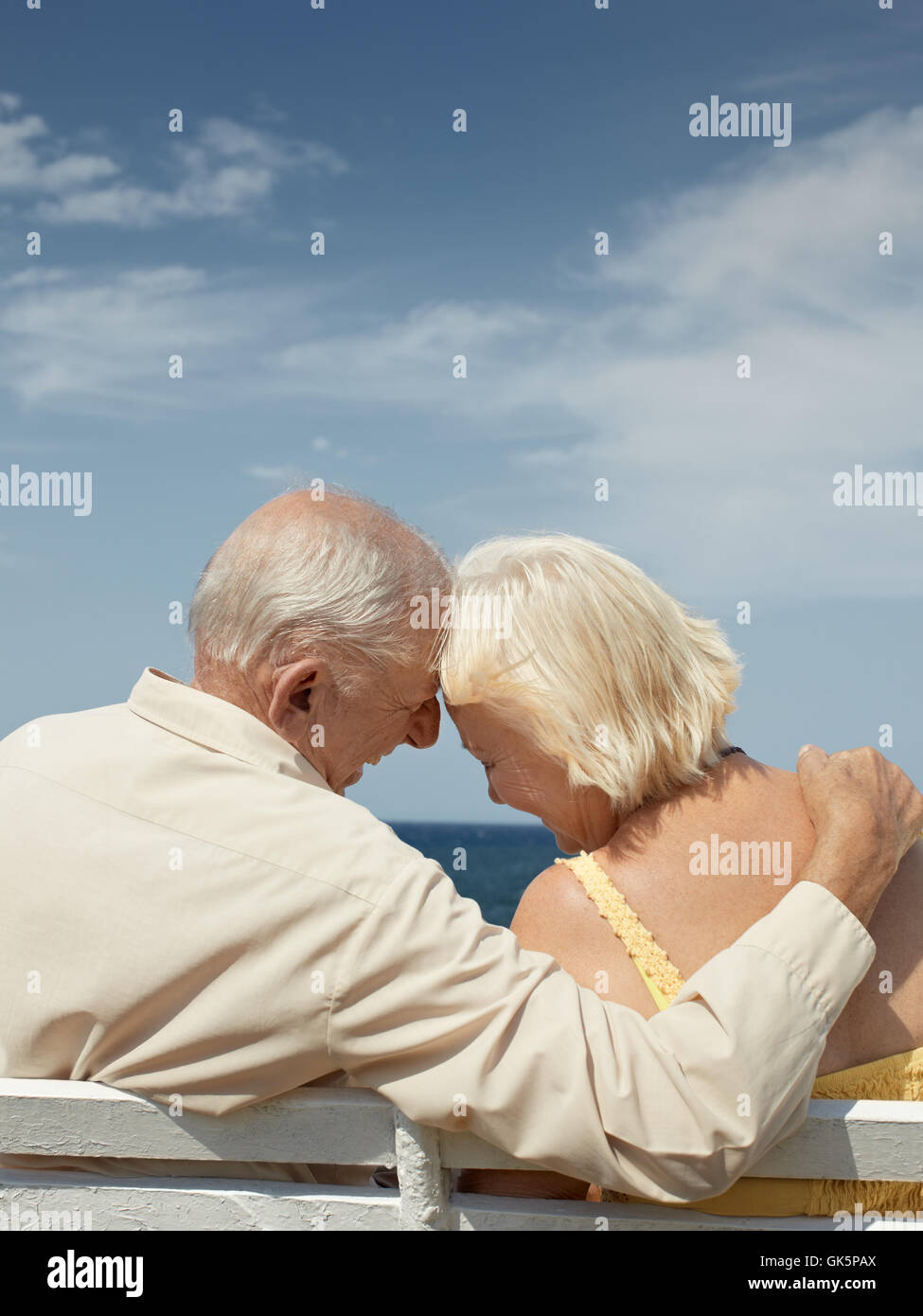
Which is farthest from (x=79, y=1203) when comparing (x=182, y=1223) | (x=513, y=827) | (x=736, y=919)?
(x=513, y=827)

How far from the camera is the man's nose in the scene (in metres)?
2.66

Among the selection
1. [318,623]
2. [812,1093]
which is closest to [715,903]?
[812,1093]

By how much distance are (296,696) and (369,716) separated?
189mm

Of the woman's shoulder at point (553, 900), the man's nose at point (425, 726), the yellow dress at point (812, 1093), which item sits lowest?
the yellow dress at point (812, 1093)

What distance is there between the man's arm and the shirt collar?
474mm

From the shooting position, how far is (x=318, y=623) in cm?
235

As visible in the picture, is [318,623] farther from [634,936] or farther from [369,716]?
[634,936]

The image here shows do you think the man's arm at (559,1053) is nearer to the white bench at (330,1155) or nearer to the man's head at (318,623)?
the white bench at (330,1155)

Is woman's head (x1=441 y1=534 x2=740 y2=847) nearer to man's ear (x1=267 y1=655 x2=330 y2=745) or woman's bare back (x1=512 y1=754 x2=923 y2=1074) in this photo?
woman's bare back (x1=512 y1=754 x2=923 y2=1074)

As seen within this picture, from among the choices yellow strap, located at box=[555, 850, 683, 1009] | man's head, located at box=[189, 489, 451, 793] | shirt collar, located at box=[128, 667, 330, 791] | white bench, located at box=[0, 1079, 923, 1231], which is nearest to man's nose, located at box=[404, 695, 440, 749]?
man's head, located at box=[189, 489, 451, 793]

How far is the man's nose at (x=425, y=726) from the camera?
→ 8.73ft

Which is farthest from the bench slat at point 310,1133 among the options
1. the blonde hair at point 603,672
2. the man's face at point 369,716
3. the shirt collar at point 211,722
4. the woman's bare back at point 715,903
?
the man's face at point 369,716

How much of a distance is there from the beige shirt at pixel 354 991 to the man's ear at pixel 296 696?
39 cm
